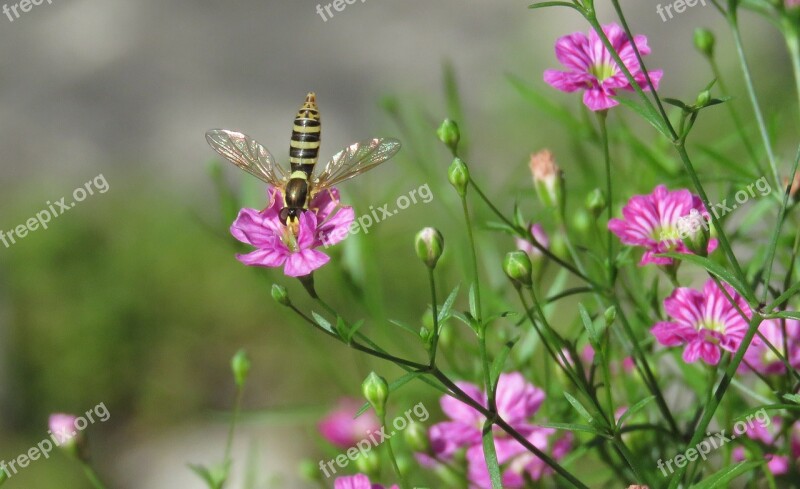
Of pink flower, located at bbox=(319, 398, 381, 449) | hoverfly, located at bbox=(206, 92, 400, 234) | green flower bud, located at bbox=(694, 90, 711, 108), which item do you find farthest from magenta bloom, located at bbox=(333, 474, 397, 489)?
pink flower, located at bbox=(319, 398, 381, 449)

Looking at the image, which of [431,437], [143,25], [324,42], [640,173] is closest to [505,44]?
[324,42]

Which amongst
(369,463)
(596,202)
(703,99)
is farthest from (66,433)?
(703,99)

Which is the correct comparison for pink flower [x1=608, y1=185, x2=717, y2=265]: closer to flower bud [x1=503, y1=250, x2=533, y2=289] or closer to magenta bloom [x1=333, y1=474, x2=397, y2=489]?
flower bud [x1=503, y1=250, x2=533, y2=289]

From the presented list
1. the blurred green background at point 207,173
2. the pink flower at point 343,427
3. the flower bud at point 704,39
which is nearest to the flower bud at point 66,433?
the blurred green background at point 207,173

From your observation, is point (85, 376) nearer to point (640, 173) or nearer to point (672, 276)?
point (640, 173)

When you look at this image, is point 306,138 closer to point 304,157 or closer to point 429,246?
point 304,157

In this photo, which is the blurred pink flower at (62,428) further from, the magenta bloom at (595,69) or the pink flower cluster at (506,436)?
the magenta bloom at (595,69)
